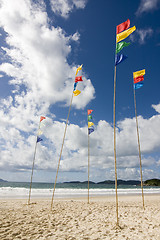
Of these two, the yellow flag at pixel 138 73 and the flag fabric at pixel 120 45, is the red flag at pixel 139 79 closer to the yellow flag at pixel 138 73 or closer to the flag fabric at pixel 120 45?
the yellow flag at pixel 138 73

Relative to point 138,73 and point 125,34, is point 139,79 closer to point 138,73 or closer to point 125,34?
point 138,73

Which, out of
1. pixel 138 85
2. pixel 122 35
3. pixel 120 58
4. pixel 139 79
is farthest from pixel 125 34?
pixel 138 85

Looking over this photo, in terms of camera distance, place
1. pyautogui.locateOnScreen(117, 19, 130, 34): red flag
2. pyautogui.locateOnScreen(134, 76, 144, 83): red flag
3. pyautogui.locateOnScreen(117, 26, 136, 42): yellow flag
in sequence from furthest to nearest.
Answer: pyautogui.locateOnScreen(134, 76, 144, 83): red flag, pyautogui.locateOnScreen(117, 19, 130, 34): red flag, pyautogui.locateOnScreen(117, 26, 136, 42): yellow flag

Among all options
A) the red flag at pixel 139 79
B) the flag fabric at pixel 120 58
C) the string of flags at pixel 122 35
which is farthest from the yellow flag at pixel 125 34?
the red flag at pixel 139 79

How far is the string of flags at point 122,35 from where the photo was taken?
758 centimetres

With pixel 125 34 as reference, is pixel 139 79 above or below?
above

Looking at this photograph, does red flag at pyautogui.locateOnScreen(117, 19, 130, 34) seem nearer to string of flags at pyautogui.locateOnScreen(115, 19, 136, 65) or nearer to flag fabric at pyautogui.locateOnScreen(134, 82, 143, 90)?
string of flags at pyautogui.locateOnScreen(115, 19, 136, 65)

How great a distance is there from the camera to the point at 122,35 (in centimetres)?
776

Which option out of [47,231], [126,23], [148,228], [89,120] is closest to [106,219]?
[148,228]

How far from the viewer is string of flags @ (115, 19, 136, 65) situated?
298 inches

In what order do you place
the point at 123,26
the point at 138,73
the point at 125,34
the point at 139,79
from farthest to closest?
the point at 138,73
the point at 139,79
the point at 123,26
the point at 125,34

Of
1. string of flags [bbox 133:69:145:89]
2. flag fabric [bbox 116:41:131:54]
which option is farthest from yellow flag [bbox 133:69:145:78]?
flag fabric [bbox 116:41:131:54]

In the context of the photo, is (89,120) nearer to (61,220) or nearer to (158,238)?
(61,220)

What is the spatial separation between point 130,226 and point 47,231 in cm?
347
